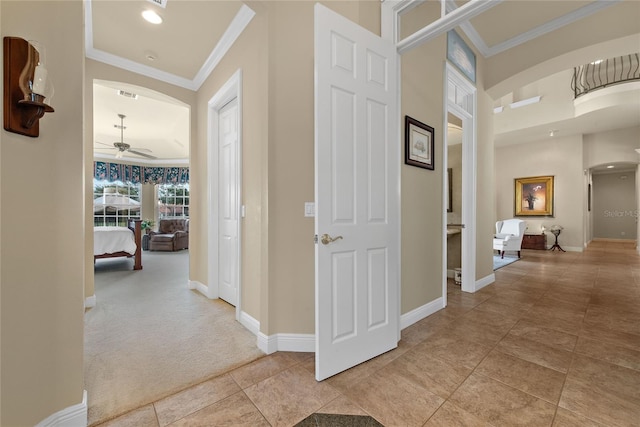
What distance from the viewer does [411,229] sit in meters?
2.66

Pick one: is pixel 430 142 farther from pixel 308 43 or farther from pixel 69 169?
pixel 69 169

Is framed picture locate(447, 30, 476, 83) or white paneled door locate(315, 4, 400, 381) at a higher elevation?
framed picture locate(447, 30, 476, 83)

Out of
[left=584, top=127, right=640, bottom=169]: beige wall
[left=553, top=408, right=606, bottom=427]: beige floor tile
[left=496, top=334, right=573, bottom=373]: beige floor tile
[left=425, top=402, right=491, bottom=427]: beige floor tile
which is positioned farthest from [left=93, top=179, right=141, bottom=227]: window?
→ [left=584, top=127, right=640, bottom=169]: beige wall

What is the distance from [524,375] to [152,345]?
Result: 2.77 meters

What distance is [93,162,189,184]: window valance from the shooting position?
865 cm

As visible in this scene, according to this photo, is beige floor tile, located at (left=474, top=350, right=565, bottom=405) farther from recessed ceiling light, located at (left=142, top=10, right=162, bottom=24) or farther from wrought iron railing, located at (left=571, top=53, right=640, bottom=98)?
wrought iron railing, located at (left=571, top=53, right=640, bottom=98)

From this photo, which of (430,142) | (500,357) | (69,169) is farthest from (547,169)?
(69,169)

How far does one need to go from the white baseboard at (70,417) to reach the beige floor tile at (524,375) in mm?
2305

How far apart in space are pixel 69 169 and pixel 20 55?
50 cm

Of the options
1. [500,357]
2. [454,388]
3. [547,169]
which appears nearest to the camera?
[454,388]

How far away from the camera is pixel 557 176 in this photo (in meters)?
7.93

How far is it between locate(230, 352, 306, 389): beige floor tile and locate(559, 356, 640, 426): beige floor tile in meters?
1.67

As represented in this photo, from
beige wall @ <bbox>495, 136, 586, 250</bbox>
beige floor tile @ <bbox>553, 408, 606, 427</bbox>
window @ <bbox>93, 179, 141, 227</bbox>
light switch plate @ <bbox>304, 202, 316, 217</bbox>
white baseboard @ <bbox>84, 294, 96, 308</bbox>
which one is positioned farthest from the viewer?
window @ <bbox>93, 179, 141, 227</bbox>

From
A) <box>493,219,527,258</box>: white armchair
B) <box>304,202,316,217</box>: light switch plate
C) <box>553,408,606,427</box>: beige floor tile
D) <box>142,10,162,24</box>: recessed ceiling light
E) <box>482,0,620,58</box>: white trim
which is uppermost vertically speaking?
<box>482,0,620,58</box>: white trim
